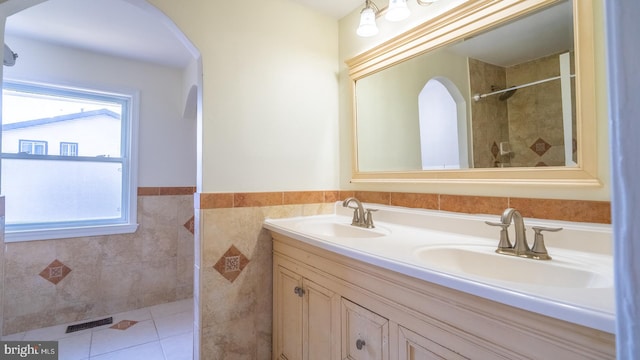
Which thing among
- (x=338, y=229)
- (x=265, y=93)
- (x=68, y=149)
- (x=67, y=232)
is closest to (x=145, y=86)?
(x=68, y=149)

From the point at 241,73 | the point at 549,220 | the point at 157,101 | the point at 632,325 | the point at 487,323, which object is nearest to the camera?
the point at 632,325

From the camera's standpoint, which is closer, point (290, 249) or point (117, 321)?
point (290, 249)

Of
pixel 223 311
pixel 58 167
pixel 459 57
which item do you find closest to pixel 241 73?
pixel 459 57

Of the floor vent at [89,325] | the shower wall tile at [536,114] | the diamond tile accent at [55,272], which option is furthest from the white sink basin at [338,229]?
the diamond tile accent at [55,272]

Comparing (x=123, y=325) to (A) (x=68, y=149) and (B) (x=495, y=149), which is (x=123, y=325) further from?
(B) (x=495, y=149)

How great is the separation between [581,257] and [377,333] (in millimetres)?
701

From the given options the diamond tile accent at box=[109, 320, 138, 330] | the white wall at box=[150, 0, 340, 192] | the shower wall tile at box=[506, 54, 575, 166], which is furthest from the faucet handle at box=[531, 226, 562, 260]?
the diamond tile accent at box=[109, 320, 138, 330]

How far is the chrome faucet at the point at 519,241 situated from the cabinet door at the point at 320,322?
0.66 metres

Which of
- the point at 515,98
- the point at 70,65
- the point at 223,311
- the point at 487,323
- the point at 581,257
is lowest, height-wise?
the point at 223,311

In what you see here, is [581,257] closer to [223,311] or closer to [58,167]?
[223,311]

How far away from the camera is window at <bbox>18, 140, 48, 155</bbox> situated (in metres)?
2.23

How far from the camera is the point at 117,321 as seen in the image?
2.35 metres

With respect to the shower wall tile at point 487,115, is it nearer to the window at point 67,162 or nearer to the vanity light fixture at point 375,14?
the vanity light fixture at point 375,14

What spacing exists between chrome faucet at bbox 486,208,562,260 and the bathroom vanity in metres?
0.03
